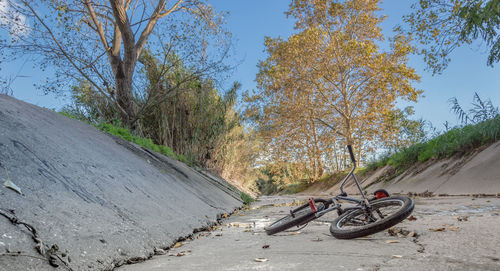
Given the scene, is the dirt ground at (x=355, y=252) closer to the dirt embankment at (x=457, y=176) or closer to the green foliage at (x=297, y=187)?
the dirt embankment at (x=457, y=176)

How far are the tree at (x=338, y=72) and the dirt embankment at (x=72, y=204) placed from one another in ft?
37.8

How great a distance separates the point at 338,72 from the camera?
13977 millimetres

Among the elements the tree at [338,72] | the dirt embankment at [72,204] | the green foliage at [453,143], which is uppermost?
the tree at [338,72]

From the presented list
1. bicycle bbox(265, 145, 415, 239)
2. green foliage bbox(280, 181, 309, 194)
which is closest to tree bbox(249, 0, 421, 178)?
green foliage bbox(280, 181, 309, 194)

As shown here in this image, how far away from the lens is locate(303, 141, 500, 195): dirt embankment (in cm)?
517

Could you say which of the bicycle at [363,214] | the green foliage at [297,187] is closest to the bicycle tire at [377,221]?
the bicycle at [363,214]

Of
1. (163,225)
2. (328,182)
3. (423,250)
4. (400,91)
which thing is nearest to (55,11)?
(163,225)

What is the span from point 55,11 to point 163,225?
753cm

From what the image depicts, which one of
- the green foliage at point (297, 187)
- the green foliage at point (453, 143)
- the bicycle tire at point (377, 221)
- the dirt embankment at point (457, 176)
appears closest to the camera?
the bicycle tire at point (377, 221)

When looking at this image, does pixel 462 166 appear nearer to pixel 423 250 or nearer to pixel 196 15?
pixel 423 250

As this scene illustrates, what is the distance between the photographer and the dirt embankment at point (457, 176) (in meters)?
5.17

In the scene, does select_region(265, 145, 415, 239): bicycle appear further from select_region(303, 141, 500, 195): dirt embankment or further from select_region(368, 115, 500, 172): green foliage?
select_region(368, 115, 500, 172): green foliage

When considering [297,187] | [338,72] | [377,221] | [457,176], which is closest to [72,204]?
[377,221]

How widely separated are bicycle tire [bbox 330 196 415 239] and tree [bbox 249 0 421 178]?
11.3 metres
